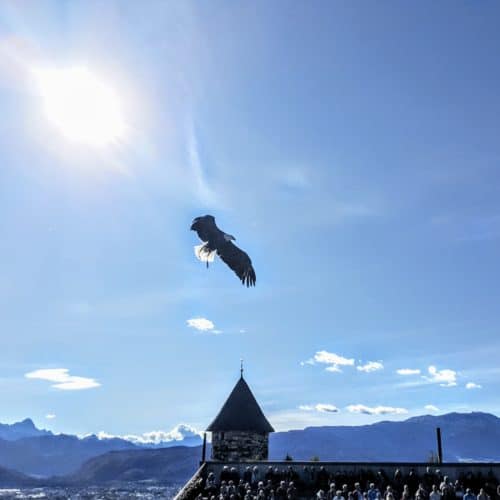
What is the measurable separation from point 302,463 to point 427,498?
8.22m

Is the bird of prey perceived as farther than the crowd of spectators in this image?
No

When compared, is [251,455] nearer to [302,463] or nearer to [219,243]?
[302,463]

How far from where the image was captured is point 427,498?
1052 inches

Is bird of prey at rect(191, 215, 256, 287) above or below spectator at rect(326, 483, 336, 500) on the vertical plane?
above

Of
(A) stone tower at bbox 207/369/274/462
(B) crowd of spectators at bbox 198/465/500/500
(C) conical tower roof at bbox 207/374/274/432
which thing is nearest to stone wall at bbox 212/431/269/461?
(A) stone tower at bbox 207/369/274/462

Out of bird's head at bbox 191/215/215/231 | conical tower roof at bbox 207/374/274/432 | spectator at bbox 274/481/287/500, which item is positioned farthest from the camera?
conical tower roof at bbox 207/374/274/432

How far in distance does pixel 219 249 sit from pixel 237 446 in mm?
34208

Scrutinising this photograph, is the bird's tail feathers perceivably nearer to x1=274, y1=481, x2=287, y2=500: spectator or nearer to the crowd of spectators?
the crowd of spectators

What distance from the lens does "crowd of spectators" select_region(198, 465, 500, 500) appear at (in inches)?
1062

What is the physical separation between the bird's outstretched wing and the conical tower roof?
1328 inches

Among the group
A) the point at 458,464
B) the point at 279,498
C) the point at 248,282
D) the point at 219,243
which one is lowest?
the point at 279,498

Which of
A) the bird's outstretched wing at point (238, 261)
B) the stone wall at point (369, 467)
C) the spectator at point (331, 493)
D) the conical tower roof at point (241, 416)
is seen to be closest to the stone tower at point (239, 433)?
the conical tower roof at point (241, 416)

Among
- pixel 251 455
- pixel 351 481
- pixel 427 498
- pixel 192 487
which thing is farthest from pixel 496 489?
pixel 251 455

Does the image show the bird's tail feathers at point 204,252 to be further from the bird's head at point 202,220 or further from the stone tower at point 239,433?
the stone tower at point 239,433
